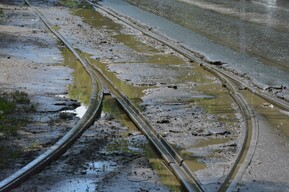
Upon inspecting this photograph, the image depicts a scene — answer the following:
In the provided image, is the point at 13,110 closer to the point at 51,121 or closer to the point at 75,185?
the point at 51,121

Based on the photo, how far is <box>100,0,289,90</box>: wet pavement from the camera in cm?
1443

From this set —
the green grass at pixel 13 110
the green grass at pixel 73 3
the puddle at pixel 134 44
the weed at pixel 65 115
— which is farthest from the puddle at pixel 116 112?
the green grass at pixel 73 3

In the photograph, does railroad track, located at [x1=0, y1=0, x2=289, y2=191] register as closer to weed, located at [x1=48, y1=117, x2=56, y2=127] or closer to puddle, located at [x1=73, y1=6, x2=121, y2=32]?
weed, located at [x1=48, y1=117, x2=56, y2=127]

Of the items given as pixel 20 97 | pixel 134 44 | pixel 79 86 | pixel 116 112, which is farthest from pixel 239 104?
pixel 134 44

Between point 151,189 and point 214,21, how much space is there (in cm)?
1600

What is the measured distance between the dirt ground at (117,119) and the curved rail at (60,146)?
89 millimetres

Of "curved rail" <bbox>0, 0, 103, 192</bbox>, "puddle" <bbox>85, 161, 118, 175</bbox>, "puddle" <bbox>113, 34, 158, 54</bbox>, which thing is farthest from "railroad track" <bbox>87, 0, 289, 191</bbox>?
"curved rail" <bbox>0, 0, 103, 192</bbox>

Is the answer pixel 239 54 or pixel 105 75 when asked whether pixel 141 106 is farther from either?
pixel 239 54

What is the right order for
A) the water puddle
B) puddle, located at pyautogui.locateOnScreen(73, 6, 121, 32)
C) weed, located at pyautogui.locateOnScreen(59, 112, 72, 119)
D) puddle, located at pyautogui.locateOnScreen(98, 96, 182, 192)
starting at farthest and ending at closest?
1. puddle, located at pyautogui.locateOnScreen(73, 6, 121, 32)
2. weed, located at pyautogui.locateOnScreen(59, 112, 72, 119)
3. the water puddle
4. puddle, located at pyautogui.locateOnScreen(98, 96, 182, 192)

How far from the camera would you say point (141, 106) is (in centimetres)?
1054

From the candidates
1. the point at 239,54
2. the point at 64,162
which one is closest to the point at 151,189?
the point at 64,162

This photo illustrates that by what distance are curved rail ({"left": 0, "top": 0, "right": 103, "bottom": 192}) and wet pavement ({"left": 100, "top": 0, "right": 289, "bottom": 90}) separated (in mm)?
3549

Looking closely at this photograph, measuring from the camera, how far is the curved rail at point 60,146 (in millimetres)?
6742

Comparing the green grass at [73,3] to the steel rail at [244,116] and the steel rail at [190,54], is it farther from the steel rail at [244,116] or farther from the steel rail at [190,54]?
the steel rail at [244,116]
